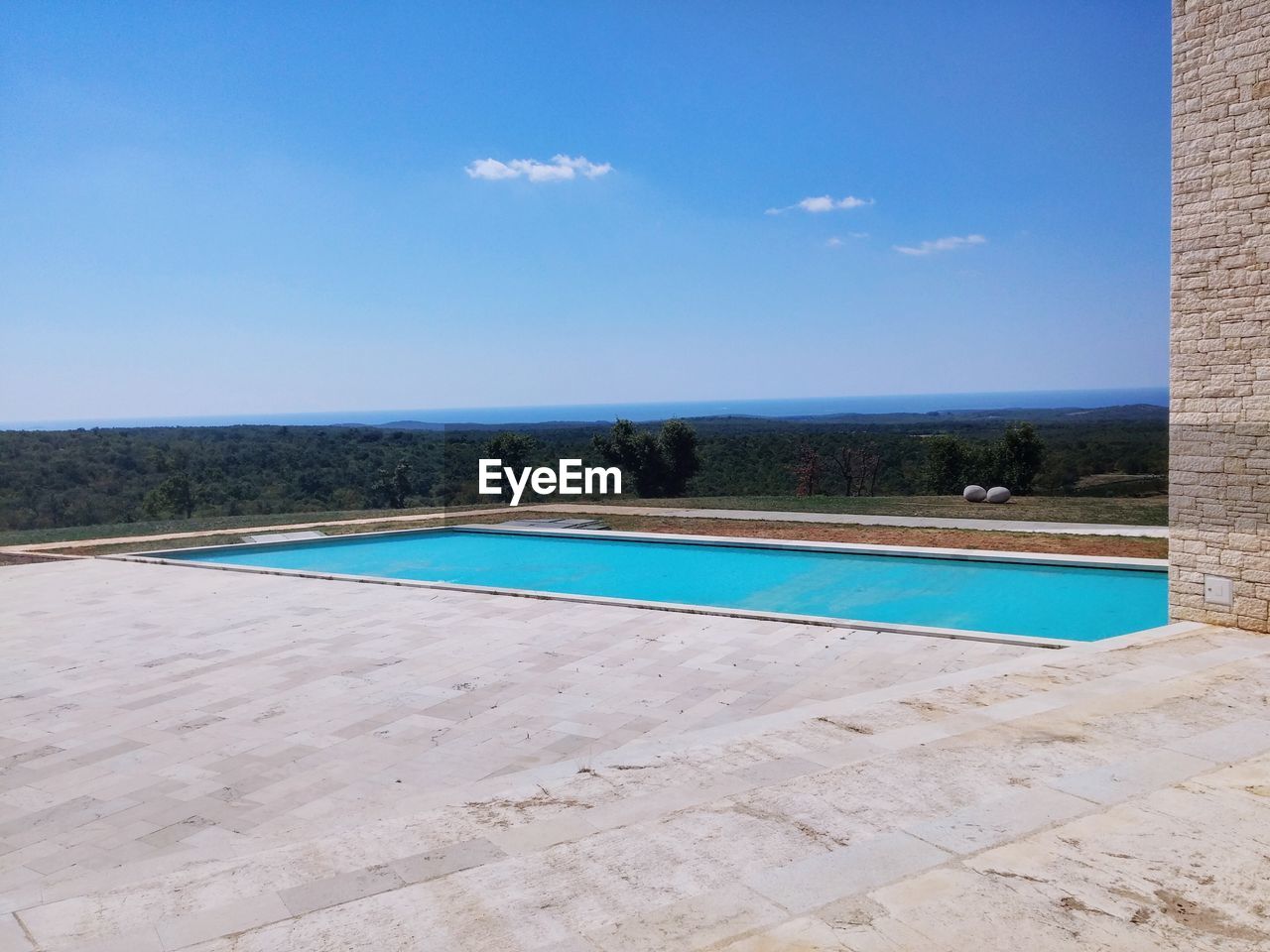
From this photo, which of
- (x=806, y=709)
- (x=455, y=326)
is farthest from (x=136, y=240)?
(x=806, y=709)

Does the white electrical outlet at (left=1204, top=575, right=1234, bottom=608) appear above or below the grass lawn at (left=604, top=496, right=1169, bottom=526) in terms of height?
above

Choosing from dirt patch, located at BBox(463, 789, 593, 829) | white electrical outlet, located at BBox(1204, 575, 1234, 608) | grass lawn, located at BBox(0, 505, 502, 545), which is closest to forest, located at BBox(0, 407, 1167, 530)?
grass lawn, located at BBox(0, 505, 502, 545)

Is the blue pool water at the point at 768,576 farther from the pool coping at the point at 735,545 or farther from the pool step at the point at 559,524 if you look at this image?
the pool step at the point at 559,524

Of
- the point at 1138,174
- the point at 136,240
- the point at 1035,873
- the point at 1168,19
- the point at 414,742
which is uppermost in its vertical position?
the point at 1138,174

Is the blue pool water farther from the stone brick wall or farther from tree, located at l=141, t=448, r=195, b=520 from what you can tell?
tree, located at l=141, t=448, r=195, b=520

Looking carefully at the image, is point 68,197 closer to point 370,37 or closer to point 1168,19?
point 370,37

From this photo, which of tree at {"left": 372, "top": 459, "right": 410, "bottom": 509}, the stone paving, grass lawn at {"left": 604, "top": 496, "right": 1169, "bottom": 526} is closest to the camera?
the stone paving
